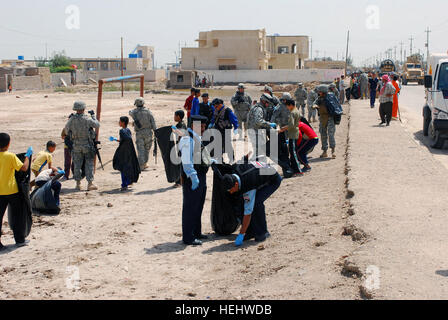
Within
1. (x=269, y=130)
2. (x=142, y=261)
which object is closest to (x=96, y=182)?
(x=269, y=130)

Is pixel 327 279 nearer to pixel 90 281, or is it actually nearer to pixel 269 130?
pixel 90 281

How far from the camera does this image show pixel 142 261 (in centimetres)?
640

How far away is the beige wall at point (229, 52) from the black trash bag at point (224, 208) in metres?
64.0

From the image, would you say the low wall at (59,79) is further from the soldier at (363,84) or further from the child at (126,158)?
the child at (126,158)

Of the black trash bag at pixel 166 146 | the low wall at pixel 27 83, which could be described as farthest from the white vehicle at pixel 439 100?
the low wall at pixel 27 83

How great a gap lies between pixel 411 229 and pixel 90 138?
5.98 metres

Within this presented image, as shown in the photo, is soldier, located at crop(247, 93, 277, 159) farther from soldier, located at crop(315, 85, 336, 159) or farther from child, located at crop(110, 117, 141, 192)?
child, located at crop(110, 117, 141, 192)

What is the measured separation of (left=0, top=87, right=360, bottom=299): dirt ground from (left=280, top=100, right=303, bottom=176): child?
0.49 meters

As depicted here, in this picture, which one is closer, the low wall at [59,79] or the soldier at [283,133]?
the soldier at [283,133]

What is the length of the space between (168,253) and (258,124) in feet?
12.7

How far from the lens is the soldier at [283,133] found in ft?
34.0

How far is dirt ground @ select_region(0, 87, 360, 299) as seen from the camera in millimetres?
5301

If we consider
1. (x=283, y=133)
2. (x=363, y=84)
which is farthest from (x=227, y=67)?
(x=283, y=133)

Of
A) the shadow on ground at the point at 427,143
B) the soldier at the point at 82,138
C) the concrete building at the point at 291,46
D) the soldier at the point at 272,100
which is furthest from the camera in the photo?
the concrete building at the point at 291,46
